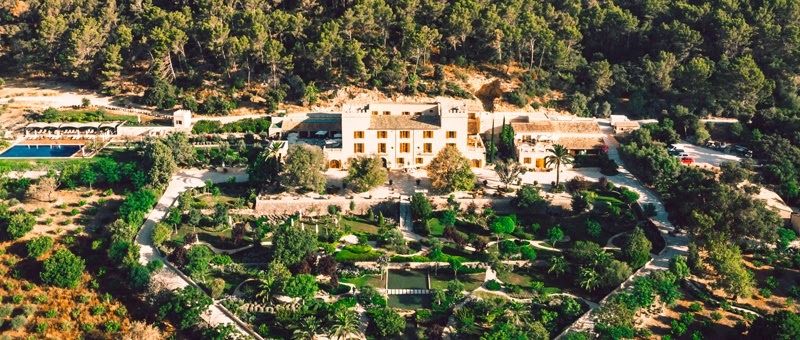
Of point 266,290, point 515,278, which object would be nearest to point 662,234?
point 515,278

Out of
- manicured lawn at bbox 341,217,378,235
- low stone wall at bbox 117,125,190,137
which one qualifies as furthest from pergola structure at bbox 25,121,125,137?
manicured lawn at bbox 341,217,378,235

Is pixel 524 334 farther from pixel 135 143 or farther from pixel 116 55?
pixel 116 55

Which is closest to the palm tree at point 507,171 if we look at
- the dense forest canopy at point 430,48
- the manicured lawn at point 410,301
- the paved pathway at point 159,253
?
the manicured lawn at point 410,301

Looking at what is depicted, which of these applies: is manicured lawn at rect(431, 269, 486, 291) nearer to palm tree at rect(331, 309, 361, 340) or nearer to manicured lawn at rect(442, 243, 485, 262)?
manicured lawn at rect(442, 243, 485, 262)

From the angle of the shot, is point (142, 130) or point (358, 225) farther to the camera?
point (142, 130)

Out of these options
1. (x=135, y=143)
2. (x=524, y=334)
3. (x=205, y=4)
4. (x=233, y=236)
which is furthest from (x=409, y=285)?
(x=205, y=4)

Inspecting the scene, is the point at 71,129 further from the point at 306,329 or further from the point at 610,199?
the point at 610,199

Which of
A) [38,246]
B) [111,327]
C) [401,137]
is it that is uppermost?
[401,137]
